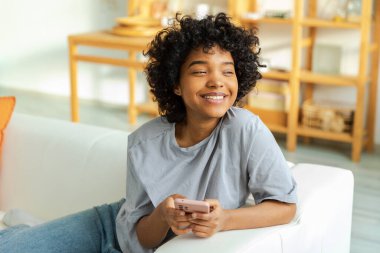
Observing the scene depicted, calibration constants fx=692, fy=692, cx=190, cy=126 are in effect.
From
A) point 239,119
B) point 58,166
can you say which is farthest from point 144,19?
point 239,119

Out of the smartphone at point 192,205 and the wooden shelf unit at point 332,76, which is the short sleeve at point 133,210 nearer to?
the smartphone at point 192,205

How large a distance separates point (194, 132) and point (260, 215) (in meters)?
0.30

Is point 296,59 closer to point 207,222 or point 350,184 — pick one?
point 350,184

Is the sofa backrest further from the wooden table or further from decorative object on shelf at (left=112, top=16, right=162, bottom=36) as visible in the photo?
decorative object on shelf at (left=112, top=16, right=162, bottom=36)

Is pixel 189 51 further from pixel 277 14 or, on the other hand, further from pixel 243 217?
pixel 277 14

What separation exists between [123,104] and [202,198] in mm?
3685

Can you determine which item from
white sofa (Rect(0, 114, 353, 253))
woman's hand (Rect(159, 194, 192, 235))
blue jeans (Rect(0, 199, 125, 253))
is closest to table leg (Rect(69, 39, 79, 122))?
white sofa (Rect(0, 114, 353, 253))

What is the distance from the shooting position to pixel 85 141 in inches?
89.6

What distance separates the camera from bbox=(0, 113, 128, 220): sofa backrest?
7.16ft

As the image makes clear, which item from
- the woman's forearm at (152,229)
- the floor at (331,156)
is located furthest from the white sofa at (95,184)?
the floor at (331,156)

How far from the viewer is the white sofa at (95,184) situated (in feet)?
5.52

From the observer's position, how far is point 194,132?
1.82 meters

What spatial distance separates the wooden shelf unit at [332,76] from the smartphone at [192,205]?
2720 millimetres

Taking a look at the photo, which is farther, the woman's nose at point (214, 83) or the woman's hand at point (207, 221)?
the woman's nose at point (214, 83)
